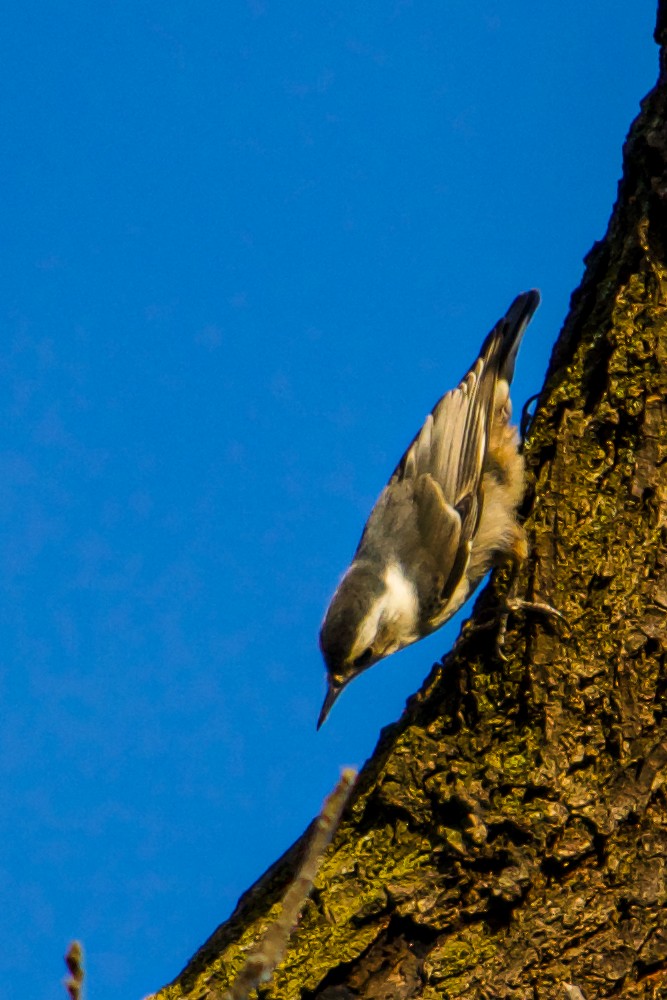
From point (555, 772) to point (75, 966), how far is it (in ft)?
4.16

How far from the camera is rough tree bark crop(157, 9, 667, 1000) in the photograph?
2070 mm

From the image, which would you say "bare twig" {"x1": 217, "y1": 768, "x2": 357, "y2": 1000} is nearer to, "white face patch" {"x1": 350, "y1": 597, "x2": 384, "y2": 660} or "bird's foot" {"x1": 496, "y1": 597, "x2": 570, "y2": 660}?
"bird's foot" {"x1": 496, "y1": 597, "x2": 570, "y2": 660}

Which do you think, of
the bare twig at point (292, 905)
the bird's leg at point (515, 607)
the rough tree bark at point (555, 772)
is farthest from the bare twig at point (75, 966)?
the bird's leg at point (515, 607)

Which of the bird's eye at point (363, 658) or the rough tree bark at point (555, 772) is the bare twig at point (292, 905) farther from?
the bird's eye at point (363, 658)

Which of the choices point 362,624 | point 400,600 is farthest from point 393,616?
point 362,624

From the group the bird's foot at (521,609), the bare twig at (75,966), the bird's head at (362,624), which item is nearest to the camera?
the bare twig at (75,966)

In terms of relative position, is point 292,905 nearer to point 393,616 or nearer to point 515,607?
point 515,607

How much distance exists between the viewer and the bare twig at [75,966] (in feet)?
3.71

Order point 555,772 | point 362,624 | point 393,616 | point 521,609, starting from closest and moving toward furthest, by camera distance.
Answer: point 555,772
point 521,609
point 362,624
point 393,616

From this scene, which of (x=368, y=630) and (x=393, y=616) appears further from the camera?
(x=393, y=616)

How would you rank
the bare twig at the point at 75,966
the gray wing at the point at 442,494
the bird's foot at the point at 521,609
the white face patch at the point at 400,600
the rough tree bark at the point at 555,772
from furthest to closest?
the gray wing at the point at 442,494
the white face patch at the point at 400,600
the bird's foot at the point at 521,609
the rough tree bark at the point at 555,772
the bare twig at the point at 75,966

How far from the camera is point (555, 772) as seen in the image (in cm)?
219

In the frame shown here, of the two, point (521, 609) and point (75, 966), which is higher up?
point (521, 609)

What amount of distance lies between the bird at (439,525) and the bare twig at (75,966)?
169 cm
